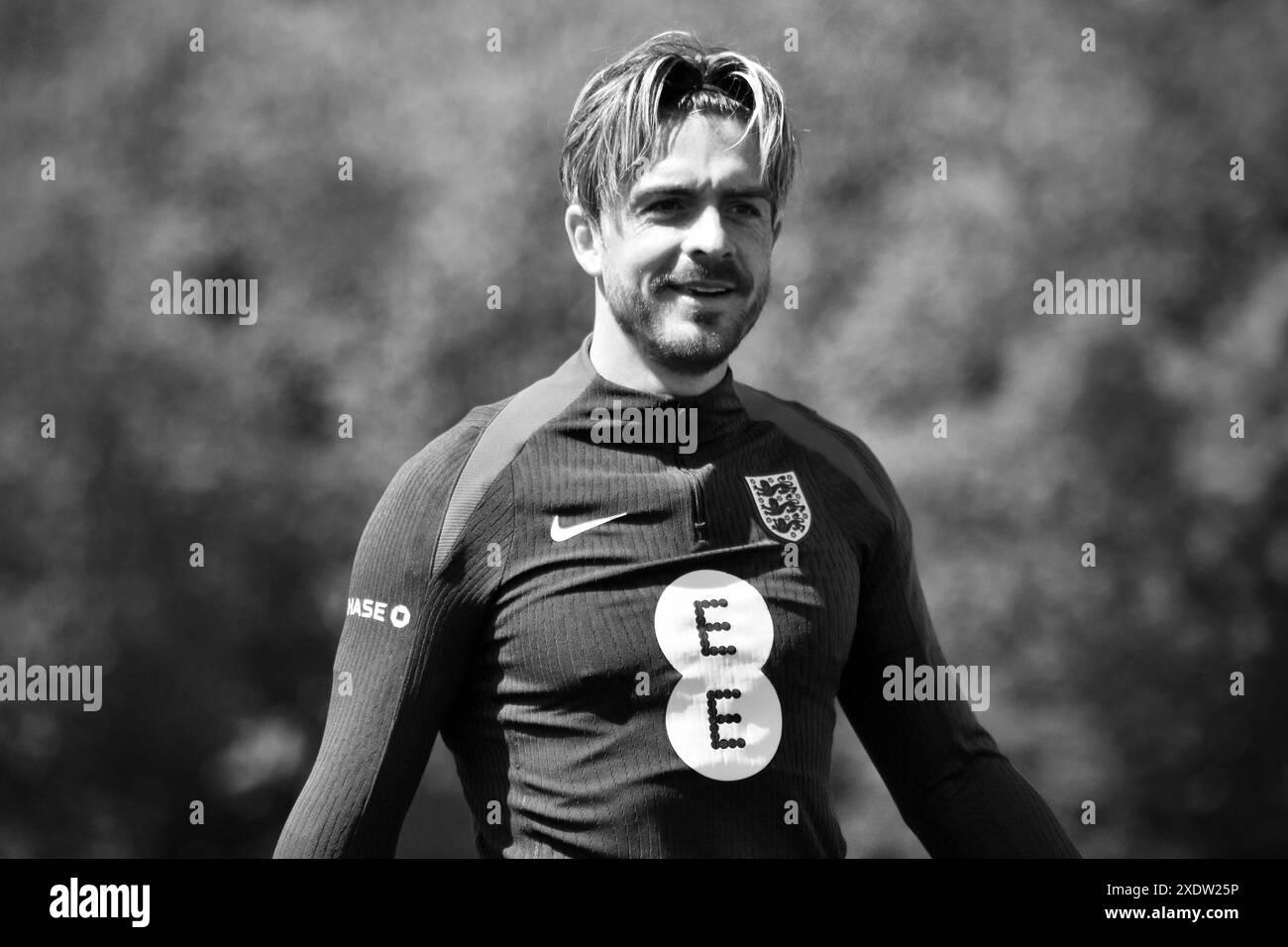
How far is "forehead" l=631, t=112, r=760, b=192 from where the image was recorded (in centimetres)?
169

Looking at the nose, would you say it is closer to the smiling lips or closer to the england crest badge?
the smiling lips

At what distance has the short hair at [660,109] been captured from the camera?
5.64ft

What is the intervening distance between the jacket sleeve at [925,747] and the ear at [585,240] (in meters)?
0.47

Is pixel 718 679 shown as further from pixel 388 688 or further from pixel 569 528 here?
pixel 388 688

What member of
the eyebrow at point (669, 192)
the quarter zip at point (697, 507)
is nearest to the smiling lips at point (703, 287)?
the eyebrow at point (669, 192)

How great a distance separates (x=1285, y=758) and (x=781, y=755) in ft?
7.56

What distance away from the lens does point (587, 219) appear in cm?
182

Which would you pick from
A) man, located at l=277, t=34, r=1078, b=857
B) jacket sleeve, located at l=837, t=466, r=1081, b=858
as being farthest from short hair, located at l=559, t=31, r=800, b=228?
jacket sleeve, located at l=837, t=466, r=1081, b=858

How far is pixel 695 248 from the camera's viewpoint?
167 cm

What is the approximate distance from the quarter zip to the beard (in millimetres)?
122

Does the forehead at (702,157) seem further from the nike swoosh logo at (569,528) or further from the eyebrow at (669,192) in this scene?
the nike swoosh logo at (569,528)

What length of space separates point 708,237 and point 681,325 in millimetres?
103

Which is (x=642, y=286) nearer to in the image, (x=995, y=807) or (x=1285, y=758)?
(x=995, y=807)
